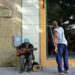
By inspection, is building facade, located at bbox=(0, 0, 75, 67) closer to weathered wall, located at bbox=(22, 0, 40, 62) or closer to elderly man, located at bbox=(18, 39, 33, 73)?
weathered wall, located at bbox=(22, 0, 40, 62)

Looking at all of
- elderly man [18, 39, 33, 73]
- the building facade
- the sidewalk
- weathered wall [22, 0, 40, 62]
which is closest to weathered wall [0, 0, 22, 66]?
the building facade

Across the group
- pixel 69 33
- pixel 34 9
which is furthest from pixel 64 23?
pixel 34 9

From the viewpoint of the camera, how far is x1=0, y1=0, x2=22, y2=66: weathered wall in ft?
27.4

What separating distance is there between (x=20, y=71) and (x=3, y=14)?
231cm

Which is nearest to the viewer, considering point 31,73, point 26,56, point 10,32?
point 31,73

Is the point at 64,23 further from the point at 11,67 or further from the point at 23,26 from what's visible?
the point at 11,67

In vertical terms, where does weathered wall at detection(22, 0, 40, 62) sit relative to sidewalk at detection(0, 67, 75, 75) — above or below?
above

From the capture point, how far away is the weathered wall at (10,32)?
8352mm

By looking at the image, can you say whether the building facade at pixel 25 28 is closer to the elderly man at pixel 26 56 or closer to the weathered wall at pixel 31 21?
the weathered wall at pixel 31 21

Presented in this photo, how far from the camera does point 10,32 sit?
27.5 feet

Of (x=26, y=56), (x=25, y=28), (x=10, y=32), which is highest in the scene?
(x=25, y=28)

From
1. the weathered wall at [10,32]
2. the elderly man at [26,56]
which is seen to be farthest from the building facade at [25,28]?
the elderly man at [26,56]

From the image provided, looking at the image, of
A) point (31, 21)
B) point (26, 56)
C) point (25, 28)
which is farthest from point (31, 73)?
point (31, 21)

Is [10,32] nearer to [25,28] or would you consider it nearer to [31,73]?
[25,28]
